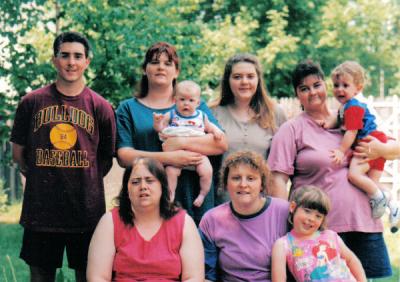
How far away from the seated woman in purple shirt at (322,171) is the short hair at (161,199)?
715 mm

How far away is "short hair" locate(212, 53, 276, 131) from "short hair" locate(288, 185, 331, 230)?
0.73 meters

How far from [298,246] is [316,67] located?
117 cm

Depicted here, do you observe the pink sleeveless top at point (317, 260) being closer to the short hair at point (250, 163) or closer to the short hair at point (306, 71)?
the short hair at point (250, 163)

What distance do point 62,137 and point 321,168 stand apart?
5.30 ft

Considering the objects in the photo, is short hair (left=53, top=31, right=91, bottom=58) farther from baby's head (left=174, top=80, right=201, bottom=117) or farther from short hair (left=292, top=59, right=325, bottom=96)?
short hair (left=292, top=59, right=325, bottom=96)

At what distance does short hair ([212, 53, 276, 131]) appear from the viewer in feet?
13.6

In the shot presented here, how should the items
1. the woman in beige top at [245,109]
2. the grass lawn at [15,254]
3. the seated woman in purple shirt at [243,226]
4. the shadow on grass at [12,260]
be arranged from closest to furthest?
1. the seated woman in purple shirt at [243,226]
2. the woman in beige top at [245,109]
3. the shadow on grass at [12,260]
4. the grass lawn at [15,254]

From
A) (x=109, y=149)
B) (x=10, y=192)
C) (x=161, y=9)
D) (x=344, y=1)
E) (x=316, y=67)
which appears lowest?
(x=10, y=192)

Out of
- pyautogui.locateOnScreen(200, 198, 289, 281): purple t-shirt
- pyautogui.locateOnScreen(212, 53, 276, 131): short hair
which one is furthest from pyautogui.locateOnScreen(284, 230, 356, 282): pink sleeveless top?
pyautogui.locateOnScreen(212, 53, 276, 131): short hair

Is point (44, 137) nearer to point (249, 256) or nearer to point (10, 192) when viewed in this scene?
point (249, 256)

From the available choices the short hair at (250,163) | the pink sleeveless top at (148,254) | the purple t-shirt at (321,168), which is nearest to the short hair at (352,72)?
the purple t-shirt at (321,168)

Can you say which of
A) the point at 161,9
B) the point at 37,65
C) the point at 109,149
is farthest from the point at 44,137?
the point at 161,9

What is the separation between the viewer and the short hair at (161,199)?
3.57 metres

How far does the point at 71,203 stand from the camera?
3.76m
